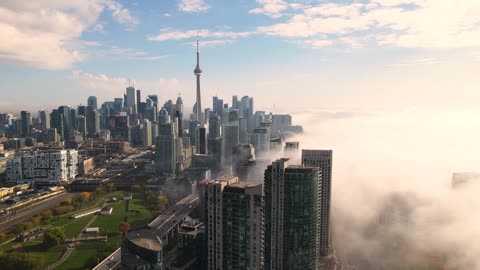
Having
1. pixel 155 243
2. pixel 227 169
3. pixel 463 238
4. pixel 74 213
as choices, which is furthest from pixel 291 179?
pixel 227 169

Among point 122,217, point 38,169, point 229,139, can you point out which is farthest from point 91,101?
point 122,217

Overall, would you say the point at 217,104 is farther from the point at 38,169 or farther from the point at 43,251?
the point at 43,251

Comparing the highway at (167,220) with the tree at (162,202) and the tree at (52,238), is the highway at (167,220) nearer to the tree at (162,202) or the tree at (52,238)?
the tree at (162,202)

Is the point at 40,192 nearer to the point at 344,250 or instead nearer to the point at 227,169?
the point at 227,169

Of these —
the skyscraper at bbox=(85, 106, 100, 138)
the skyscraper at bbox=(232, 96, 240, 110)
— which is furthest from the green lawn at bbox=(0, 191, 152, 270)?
the skyscraper at bbox=(232, 96, 240, 110)

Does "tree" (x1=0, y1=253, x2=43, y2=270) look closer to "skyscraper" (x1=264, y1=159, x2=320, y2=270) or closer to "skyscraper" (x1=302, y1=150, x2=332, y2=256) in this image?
"skyscraper" (x1=264, y1=159, x2=320, y2=270)

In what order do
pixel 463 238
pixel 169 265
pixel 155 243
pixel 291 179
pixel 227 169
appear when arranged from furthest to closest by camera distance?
pixel 227 169, pixel 463 238, pixel 169 265, pixel 291 179, pixel 155 243
